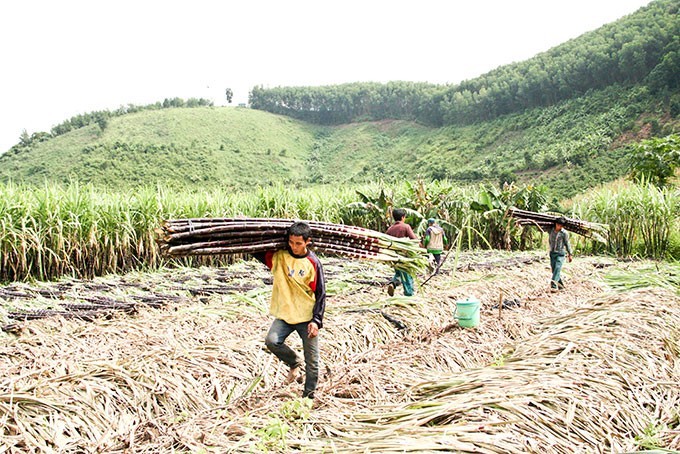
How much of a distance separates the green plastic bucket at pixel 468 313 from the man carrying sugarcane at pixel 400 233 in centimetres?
82

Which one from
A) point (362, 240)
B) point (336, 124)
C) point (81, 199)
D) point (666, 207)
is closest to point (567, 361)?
point (362, 240)

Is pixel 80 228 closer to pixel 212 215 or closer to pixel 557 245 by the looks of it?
pixel 212 215

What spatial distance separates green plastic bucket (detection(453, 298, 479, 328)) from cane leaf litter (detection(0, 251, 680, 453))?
102 mm

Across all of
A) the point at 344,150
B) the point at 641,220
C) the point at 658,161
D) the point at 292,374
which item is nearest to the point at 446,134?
the point at 344,150

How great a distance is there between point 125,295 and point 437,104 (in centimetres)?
7900

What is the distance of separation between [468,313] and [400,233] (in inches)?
48.3

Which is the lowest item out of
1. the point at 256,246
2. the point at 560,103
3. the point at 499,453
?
the point at 499,453

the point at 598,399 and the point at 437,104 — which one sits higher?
the point at 437,104

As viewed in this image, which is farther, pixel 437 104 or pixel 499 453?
pixel 437 104

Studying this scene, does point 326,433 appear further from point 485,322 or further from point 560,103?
point 560,103

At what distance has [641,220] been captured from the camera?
11.8 metres

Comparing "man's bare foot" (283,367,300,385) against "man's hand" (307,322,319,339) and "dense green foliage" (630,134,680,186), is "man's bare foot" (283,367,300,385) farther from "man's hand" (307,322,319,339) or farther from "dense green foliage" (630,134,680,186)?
"dense green foliage" (630,134,680,186)

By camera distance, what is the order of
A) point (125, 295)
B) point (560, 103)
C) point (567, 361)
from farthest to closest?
point (560, 103) → point (125, 295) → point (567, 361)

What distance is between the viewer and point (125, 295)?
5918mm
